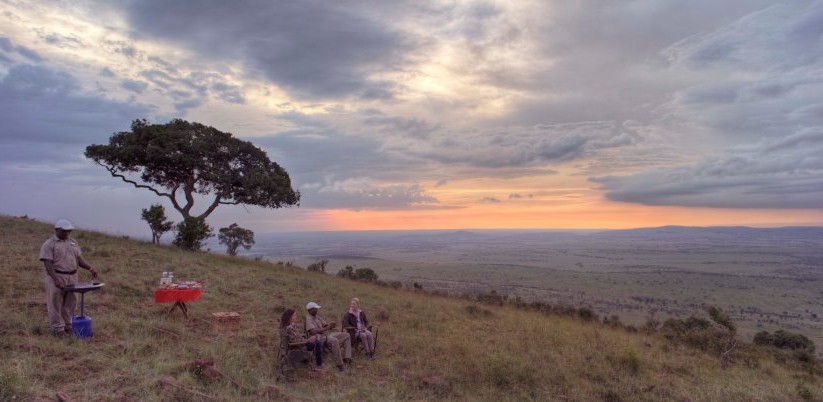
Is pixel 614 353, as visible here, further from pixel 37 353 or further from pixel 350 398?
pixel 37 353

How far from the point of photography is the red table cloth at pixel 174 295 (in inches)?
372

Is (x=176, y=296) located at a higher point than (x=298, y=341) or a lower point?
higher

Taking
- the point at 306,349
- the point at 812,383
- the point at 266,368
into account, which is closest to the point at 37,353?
the point at 266,368

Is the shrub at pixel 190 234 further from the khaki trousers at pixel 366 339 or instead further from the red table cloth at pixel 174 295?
the khaki trousers at pixel 366 339

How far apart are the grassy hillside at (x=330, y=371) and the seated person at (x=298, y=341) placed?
0.43m

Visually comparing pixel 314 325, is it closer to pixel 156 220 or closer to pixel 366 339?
pixel 366 339

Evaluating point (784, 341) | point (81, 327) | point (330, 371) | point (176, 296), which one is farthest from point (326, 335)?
point (784, 341)

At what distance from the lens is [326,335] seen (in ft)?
29.1

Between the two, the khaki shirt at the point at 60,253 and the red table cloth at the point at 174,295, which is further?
the red table cloth at the point at 174,295

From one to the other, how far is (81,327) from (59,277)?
92 cm

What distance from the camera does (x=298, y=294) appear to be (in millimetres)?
15328

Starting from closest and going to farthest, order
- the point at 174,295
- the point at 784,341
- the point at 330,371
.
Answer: the point at 330,371 → the point at 174,295 → the point at 784,341

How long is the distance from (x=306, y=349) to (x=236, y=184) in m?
20.2

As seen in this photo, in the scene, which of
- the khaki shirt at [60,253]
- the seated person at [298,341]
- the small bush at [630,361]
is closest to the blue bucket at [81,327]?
the khaki shirt at [60,253]
